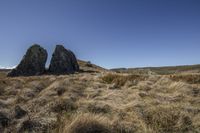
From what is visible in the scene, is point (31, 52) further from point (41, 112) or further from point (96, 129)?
point (96, 129)

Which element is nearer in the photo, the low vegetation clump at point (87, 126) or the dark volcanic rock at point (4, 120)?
the low vegetation clump at point (87, 126)

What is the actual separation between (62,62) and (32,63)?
416 cm

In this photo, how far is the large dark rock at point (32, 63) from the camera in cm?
3244

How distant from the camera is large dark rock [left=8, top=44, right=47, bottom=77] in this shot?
106 ft

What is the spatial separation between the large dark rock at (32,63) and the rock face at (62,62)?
161 centimetres

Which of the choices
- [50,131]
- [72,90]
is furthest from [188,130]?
[72,90]

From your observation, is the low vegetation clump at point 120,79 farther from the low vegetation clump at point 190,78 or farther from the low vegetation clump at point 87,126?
the low vegetation clump at point 87,126

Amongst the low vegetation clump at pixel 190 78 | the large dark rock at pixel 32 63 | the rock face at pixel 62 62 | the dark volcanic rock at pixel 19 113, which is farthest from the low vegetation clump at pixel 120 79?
the large dark rock at pixel 32 63

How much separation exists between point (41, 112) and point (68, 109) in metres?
0.96

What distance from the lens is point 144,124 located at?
5.84 metres

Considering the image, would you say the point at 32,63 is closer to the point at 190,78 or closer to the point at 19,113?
the point at 190,78

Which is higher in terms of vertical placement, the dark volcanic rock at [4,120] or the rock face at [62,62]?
the rock face at [62,62]

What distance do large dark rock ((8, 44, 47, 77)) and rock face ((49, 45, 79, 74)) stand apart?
5.29ft

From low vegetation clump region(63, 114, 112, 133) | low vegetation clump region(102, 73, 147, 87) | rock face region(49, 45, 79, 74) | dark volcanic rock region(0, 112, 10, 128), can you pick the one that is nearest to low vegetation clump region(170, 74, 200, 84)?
low vegetation clump region(102, 73, 147, 87)
